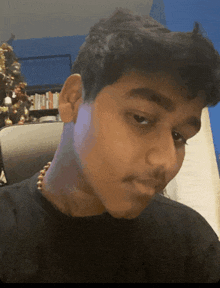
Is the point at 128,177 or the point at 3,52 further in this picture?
the point at 3,52

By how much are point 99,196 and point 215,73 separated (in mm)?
368

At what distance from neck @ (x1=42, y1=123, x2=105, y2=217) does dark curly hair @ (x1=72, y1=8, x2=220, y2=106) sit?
14 centimetres

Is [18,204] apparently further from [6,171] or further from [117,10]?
[117,10]

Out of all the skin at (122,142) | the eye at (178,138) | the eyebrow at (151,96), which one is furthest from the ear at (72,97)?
the eye at (178,138)

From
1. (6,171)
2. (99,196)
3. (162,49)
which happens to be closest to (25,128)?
(6,171)

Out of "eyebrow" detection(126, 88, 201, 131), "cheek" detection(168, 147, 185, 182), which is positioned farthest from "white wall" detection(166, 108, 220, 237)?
"eyebrow" detection(126, 88, 201, 131)

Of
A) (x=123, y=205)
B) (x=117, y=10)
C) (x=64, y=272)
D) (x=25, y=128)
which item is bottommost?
(x=64, y=272)

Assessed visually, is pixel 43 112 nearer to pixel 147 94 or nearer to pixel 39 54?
pixel 39 54

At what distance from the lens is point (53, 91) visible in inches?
24.4

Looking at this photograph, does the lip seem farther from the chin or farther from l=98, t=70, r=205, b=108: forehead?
l=98, t=70, r=205, b=108: forehead

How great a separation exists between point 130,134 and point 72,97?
152mm

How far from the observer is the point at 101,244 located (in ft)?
1.93

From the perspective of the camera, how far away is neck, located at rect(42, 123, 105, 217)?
1.90 ft

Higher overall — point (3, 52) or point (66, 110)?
point (3, 52)
